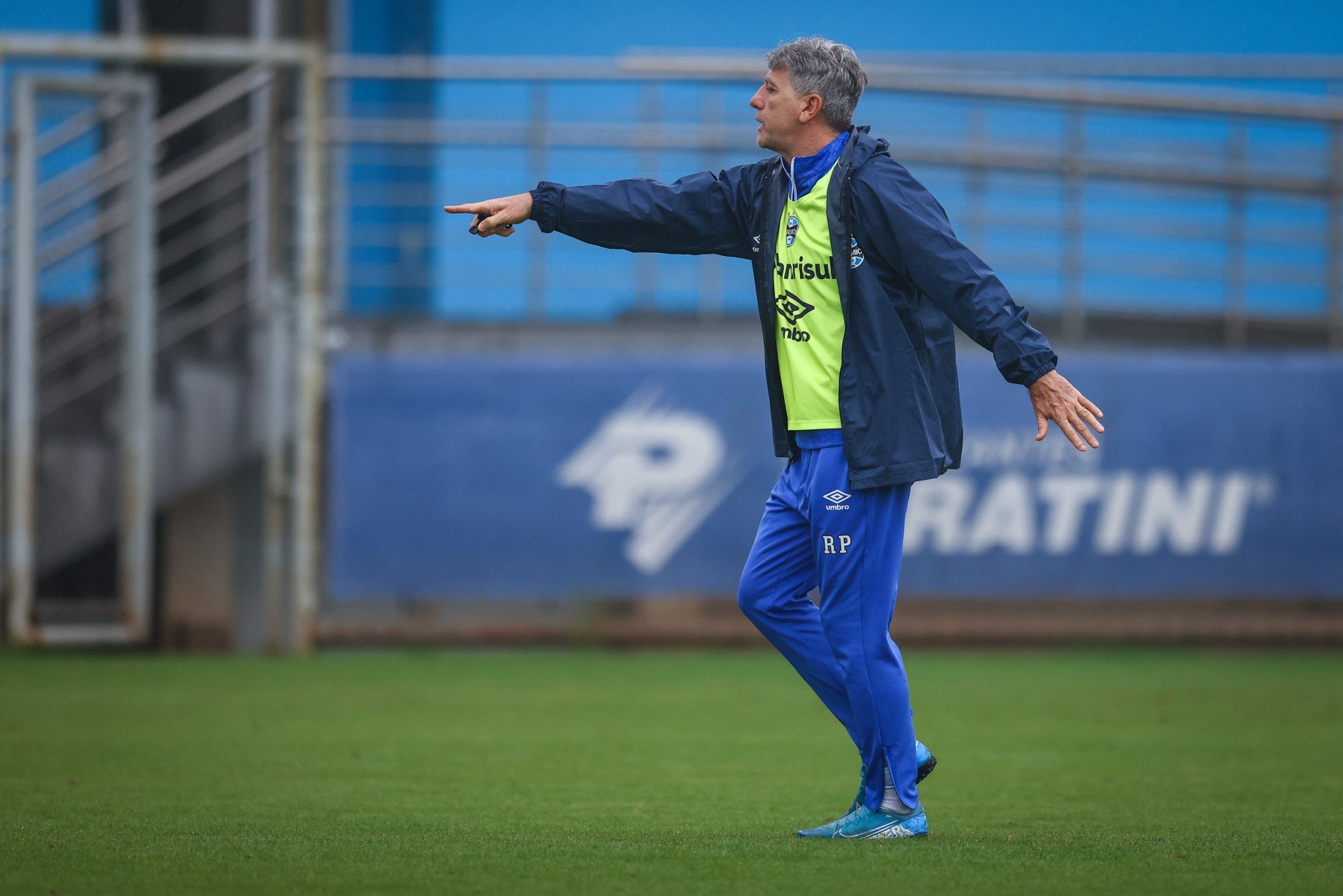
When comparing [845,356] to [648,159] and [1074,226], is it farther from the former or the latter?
[1074,226]

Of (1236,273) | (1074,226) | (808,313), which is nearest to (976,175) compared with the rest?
(1074,226)

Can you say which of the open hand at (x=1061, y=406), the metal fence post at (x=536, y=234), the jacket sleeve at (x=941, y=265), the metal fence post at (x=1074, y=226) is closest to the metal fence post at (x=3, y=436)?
the metal fence post at (x=536, y=234)

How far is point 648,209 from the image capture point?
423cm

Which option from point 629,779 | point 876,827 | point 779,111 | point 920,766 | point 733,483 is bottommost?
point 629,779

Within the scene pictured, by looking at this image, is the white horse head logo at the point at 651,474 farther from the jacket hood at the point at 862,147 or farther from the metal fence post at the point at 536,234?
the jacket hood at the point at 862,147

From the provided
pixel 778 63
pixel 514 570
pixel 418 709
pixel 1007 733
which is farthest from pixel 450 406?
pixel 778 63

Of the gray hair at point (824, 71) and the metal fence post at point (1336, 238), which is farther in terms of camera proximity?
the metal fence post at point (1336, 238)

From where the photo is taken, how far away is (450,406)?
9.52 m

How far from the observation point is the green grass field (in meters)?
3.57

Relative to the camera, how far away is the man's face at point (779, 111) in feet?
13.3

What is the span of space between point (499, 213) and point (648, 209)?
388mm

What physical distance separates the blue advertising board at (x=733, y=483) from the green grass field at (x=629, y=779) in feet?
2.51

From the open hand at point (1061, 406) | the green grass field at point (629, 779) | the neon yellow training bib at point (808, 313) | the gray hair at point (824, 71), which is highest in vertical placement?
the gray hair at point (824, 71)

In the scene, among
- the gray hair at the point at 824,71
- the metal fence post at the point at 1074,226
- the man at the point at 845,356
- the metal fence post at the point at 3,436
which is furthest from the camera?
the metal fence post at the point at 1074,226
